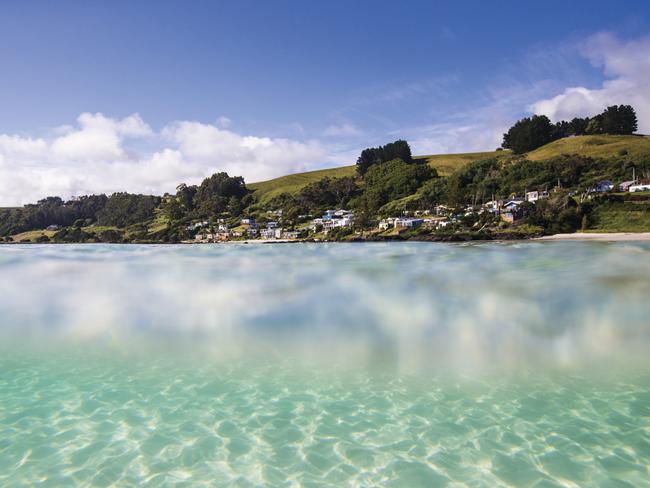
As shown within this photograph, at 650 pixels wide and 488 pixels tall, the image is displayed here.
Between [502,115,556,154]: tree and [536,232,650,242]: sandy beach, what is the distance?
95.2 meters

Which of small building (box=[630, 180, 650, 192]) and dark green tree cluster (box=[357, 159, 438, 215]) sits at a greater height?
dark green tree cluster (box=[357, 159, 438, 215])

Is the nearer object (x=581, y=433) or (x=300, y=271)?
(x=581, y=433)

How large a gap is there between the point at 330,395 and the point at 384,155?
185674 mm

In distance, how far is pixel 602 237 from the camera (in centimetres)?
7588

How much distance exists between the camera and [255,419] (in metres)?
9.27

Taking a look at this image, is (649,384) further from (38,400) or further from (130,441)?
(38,400)

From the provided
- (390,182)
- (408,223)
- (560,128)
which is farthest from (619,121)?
(408,223)

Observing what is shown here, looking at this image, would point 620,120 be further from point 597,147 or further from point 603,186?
point 603,186

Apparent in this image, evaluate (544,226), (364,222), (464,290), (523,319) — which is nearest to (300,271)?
(464,290)

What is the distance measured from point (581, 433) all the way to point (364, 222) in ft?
366

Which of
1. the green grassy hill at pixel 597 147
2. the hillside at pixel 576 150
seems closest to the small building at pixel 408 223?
the hillside at pixel 576 150

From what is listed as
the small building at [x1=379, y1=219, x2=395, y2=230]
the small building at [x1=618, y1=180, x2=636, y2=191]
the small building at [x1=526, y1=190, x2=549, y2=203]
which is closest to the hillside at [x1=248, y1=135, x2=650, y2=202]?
the small building at [x1=618, y1=180, x2=636, y2=191]

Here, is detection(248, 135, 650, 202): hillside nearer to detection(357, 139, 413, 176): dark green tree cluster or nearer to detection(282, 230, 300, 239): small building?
detection(357, 139, 413, 176): dark green tree cluster

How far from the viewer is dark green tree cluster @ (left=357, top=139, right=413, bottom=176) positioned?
18625 cm
